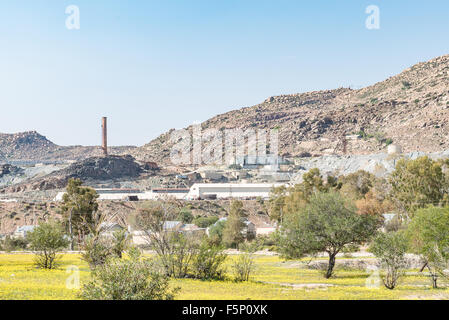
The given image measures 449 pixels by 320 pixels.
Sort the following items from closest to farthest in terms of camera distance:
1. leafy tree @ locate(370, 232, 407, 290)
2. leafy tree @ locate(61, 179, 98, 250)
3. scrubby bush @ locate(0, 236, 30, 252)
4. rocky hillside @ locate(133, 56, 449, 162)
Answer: leafy tree @ locate(370, 232, 407, 290) → scrubby bush @ locate(0, 236, 30, 252) → leafy tree @ locate(61, 179, 98, 250) → rocky hillside @ locate(133, 56, 449, 162)

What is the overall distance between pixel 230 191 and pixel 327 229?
75.3 metres

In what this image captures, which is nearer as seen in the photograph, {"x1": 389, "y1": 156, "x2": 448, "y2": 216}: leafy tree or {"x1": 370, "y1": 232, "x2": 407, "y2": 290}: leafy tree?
{"x1": 370, "y1": 232, "x2": 407, "y2": 290}: leafy tree

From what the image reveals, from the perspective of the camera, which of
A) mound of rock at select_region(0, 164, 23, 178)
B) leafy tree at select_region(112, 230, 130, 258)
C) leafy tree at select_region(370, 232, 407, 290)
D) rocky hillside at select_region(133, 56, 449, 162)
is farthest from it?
mound of rock at select_region(0, 164, 23, 178)

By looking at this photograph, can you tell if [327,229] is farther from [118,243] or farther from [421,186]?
[421,186]

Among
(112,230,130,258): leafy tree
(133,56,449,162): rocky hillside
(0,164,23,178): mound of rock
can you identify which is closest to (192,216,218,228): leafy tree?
(112,230,130,258): leafy tree

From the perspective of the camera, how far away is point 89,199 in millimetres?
64375

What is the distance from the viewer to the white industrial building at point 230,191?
350 feet

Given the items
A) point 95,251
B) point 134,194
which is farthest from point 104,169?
point 95,251

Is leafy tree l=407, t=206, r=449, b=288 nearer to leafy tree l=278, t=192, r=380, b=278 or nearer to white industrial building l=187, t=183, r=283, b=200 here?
leafy tree l=278, t=192, r=380, b=278

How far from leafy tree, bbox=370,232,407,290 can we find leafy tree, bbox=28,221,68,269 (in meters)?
19.2

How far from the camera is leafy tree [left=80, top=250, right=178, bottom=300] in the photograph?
51.8 ft
